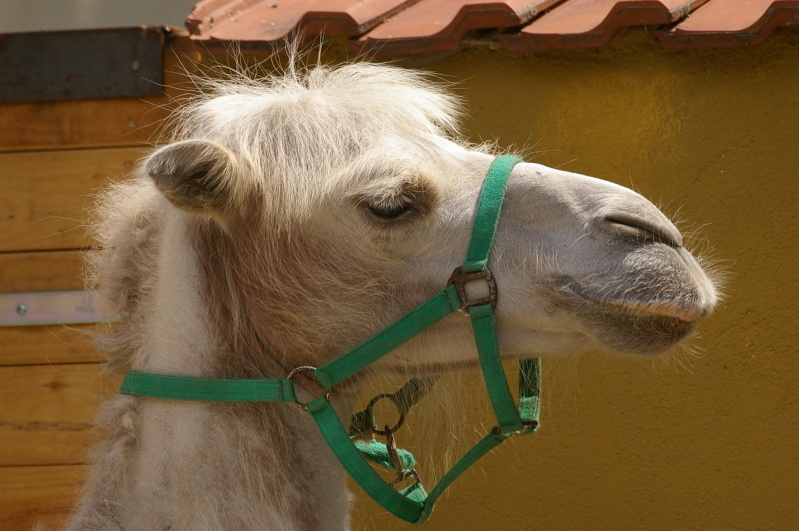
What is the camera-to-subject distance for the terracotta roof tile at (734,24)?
9.94 feet

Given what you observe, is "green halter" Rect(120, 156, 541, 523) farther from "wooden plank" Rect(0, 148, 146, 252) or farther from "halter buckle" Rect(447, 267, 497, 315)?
"wooden plank" Rect(0, 148, 146, 252)

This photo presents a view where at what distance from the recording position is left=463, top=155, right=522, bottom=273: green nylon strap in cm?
188

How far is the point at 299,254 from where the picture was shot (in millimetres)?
1964

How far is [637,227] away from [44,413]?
2.80 metres

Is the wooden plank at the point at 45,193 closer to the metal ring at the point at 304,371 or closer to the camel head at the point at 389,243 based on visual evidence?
the camel head at the point at 389,243

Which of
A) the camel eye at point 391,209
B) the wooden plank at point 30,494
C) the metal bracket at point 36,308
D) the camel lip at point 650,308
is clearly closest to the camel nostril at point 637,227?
the camel lip at point 650,308

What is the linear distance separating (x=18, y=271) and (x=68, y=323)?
0.32m

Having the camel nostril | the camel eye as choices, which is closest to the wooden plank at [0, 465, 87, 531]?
the camel eye

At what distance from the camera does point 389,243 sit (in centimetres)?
192

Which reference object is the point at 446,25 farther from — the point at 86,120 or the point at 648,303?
the point at 648,303

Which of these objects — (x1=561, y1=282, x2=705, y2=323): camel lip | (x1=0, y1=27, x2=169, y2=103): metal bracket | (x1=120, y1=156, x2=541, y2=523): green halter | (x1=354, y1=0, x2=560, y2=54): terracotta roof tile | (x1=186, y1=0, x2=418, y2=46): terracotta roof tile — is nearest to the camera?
(x1=561, y1=282, x2=705, y2=323): camel lip

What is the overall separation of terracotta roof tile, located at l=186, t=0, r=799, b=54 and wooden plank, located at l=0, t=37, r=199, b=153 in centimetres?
34

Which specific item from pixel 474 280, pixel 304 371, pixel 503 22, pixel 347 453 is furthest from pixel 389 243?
pixel 503 22

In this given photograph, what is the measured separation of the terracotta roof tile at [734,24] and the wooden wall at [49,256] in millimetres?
1998
